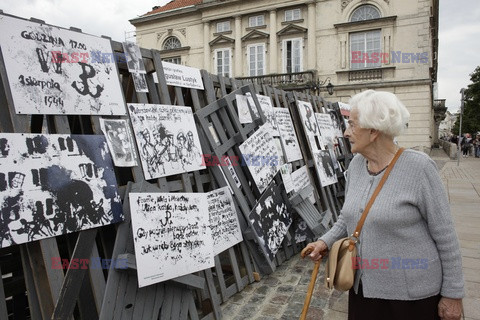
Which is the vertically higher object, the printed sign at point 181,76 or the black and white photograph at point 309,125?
the printed sign at point 181,76

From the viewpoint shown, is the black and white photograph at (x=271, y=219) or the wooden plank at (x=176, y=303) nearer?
the wooden plank at (x=176, y=303)

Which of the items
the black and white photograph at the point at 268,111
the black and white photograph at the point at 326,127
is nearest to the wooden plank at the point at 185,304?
the black and white photograph at the point at 268,111

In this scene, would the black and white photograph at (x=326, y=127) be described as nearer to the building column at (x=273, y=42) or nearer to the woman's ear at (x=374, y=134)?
the woman's ear at (x=374, y=134)

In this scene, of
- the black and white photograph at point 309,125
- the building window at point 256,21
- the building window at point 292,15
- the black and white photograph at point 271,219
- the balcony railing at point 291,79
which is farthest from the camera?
the building window at point 256,21

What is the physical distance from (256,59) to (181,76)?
19601 millimetres

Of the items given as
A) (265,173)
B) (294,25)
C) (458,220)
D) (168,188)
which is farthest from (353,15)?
(168,188)

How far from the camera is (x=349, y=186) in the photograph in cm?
213

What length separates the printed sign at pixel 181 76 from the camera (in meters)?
3.15

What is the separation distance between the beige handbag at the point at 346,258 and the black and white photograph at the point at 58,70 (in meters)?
1.84

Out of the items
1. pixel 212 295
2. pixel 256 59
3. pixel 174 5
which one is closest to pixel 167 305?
pixel 212 295

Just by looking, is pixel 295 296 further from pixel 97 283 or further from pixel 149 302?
pixel 97 283

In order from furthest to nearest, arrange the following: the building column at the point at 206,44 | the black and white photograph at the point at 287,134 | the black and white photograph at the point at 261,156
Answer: the building column at the point at 206,44
the black and white photograph at the point at 287,134
the black and white photograph at the point at 261,156

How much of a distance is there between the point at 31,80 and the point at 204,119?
1651 millimetres

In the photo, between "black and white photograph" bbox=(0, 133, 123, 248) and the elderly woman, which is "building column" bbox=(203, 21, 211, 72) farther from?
the elderly woman
